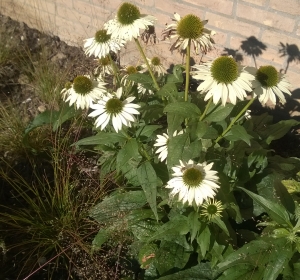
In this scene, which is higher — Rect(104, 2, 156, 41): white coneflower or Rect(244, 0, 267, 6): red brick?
Rect(244, 0, 267, 6): red brick

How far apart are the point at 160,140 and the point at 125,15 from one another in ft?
1.87

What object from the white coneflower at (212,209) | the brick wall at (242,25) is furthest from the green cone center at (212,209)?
the brick wall at (242,25)

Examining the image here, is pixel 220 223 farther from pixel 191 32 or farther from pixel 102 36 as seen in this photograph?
pixel 102 36

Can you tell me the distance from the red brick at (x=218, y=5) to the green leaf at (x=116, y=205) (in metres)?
1.37

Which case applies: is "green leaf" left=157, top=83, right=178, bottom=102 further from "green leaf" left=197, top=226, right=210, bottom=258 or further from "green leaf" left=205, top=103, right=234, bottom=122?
"green leaf" left=197, top=226, right=210, bottom=258

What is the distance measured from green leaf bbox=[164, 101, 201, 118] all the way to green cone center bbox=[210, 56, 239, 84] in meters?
0.24

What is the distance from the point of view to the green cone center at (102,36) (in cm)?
199

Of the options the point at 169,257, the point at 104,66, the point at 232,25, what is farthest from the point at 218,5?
the point at 169,257

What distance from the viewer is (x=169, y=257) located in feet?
6.22

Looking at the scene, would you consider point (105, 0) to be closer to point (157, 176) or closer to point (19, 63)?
point (19, 63)

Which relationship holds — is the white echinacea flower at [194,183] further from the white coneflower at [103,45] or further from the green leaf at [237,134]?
the white coneflower at [103,45]

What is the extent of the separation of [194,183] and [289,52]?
1430mm

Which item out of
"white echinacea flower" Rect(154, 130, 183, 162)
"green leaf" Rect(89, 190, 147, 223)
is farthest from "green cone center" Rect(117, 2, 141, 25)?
"green leaf" Rect(89, 190, 147, 223)

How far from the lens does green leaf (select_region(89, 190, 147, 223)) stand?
6.82 ft
